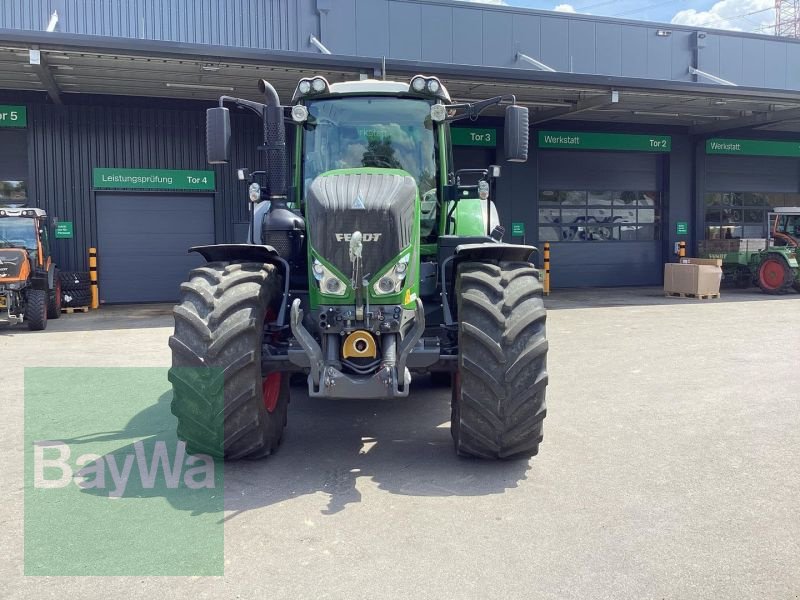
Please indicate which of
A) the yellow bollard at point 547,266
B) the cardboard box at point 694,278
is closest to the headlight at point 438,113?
the yellow bollard at point 547,266

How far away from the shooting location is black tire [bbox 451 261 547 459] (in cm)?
459

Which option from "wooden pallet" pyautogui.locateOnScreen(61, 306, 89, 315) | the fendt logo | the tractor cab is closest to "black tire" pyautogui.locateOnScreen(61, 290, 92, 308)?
"wooden pallet" pyautogui.locateOnScreen(61, 306, 89, 315)

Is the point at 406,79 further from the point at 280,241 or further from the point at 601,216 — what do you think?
the point at 280,241

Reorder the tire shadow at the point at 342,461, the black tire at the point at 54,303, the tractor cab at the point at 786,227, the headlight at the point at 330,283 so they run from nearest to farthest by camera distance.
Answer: the tire shadow at the point at 342,461, the headlight at the point at 330,283, the black tire at the point at 54,303, the tractor cab at the point at 786,227

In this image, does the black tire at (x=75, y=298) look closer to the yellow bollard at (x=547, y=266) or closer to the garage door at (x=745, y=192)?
the yellow bollard at (x=547, y=266)

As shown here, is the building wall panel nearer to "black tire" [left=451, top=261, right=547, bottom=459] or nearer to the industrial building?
the industrial building

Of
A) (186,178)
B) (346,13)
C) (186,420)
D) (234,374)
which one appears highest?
(346,13)

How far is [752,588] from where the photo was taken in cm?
328

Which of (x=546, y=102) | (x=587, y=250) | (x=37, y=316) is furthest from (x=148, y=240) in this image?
(x=587, y=250)

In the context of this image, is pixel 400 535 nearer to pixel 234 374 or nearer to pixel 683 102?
pixel 234 374

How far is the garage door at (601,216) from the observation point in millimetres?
21875

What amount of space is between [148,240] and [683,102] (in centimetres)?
1485

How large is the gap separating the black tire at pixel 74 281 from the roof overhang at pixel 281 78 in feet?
13.7

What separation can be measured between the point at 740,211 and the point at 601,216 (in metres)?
5.64
